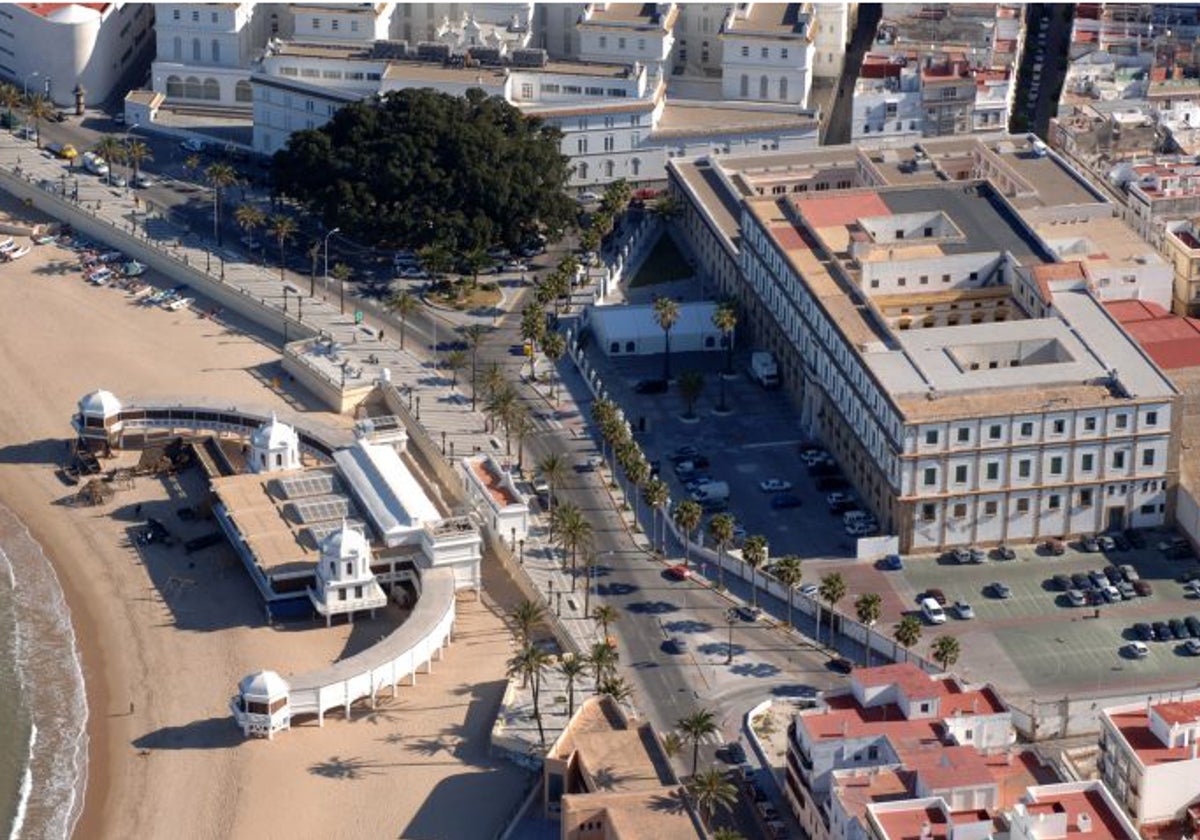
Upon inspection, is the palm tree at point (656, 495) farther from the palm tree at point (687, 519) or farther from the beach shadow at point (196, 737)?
the beach shadow at point (196, 737)

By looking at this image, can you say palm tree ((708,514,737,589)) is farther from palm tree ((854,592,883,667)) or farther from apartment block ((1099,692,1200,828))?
apartment block ((1099,692,1200,828))

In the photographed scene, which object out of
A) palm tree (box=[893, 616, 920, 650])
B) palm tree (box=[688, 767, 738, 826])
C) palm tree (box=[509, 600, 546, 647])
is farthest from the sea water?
palm tree (box=[893, 616, 920, 650])

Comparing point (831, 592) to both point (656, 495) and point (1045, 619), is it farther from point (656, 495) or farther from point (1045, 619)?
point (656, 495)

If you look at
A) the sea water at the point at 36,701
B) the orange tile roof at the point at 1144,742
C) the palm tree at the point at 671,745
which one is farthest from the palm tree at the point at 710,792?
the sea water at the point at 36,701

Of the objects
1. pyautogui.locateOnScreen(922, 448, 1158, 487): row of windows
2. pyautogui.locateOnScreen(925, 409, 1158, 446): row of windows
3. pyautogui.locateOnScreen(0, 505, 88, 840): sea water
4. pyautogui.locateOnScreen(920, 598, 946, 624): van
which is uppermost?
pyautogui.locateOnScreen(925, 409, 1158, 446): row of windows

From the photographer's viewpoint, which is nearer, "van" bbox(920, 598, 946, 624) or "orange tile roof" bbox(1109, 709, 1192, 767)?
"orange tile roof" bbox(1109, 709, 1192, 767)

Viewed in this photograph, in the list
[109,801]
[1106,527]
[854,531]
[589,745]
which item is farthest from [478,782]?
[1106,527]

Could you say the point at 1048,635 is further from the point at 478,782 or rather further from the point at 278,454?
the point at 278,454
